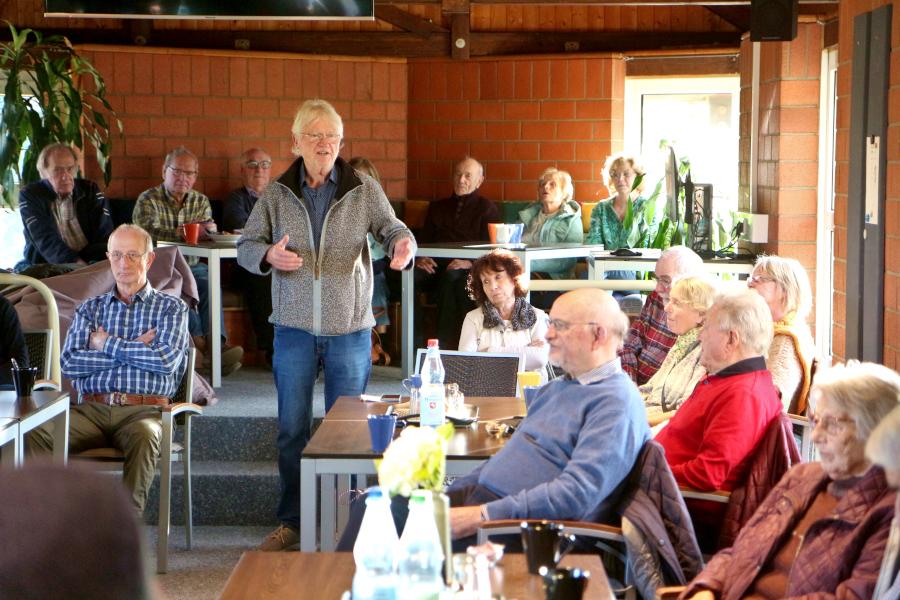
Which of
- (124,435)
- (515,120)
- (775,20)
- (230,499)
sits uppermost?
(775,20)

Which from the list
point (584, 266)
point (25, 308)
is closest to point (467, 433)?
point (25, 308)

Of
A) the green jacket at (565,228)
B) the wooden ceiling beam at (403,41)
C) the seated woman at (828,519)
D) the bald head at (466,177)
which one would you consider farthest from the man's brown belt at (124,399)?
the wooden ceiling beam at (403,41)

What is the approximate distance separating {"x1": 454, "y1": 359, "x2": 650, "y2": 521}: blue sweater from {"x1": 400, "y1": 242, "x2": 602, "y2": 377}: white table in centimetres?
339

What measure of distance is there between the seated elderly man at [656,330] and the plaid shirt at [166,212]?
318 cm

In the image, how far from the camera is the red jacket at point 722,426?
11.7 ft

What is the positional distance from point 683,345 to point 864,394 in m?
1.91

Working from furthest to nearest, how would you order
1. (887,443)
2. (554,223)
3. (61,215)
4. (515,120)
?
(515,120) < (554,223) < (61,215) < (887,443)

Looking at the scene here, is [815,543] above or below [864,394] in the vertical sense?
below

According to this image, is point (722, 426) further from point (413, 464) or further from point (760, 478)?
point (413, 464)

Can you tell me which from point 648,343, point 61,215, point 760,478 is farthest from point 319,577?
point 61,215

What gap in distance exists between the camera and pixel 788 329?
4.54m

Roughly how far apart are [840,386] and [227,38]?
7.00 meters

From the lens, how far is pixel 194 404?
5.09m

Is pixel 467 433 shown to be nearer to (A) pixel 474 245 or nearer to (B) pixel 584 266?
(A) pixel 474 245
